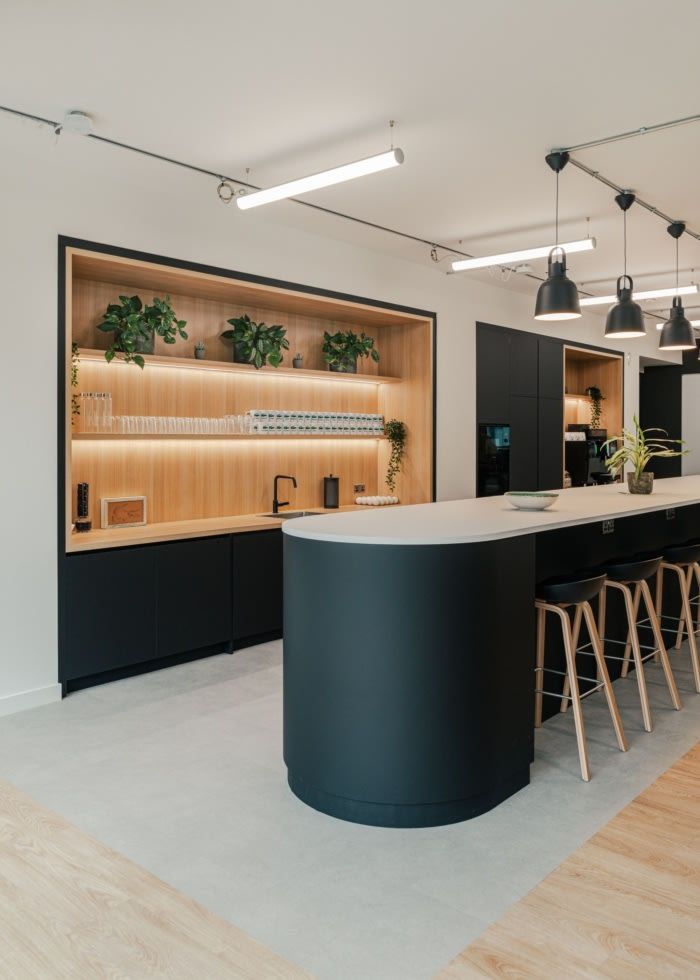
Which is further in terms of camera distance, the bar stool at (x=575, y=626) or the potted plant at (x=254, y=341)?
the potted plant at (x=254, y=341)

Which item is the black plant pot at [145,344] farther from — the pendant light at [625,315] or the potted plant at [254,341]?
the pendant light at [625,315]

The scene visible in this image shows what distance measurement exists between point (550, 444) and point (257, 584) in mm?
4364

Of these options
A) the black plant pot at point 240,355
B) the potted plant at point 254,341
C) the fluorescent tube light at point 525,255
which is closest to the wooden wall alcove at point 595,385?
the fluorescent tube light at point 525,255

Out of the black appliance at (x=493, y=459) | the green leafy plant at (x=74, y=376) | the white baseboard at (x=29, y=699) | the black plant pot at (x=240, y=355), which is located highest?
the black plant pot at (x=240, y=355)

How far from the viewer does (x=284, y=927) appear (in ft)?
7.45

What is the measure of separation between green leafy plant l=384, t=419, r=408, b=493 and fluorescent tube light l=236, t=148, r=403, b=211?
2.89 meters

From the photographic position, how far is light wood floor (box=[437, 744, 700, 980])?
2.09 m

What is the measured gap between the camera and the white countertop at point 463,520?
9.44ft

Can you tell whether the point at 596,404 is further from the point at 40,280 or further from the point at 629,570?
the point at 40,280

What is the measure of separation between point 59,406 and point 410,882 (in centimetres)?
308

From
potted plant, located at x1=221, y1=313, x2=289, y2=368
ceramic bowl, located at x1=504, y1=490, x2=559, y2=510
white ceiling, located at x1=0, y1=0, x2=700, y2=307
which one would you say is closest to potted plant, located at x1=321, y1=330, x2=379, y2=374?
potted plant, located at x1=221, y1=313, x2=289, y2=368

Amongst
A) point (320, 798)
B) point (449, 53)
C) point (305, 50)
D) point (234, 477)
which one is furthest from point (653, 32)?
point (234, 477)

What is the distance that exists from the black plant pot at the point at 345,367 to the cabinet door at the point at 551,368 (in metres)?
2.67

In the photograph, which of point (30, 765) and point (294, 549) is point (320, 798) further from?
point (30, 765)
